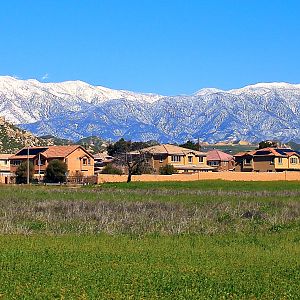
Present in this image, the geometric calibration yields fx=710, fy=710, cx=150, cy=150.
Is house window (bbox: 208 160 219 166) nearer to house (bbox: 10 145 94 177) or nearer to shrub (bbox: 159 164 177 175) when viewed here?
shrub (bbox: 159 164 177 175)

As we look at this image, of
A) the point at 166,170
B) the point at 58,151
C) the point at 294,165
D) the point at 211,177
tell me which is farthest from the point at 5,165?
the point at 294,165

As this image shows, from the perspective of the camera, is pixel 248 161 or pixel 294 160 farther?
pixel 248 161

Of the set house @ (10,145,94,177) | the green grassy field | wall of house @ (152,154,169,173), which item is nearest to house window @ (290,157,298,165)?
wall of house @ (152,154,169,173)

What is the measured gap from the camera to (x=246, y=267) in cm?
Answer: 2097

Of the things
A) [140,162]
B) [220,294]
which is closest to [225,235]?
[220,294]

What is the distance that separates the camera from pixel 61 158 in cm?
11219

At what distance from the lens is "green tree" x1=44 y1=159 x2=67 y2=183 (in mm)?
101875

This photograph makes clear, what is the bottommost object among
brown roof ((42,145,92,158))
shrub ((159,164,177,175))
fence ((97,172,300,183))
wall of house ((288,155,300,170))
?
fence ((97,172,300,183))

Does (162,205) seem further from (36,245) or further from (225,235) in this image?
(36,245)

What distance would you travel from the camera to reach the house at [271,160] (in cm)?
12925

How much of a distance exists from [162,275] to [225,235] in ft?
40.0

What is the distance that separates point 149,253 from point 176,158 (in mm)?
105378

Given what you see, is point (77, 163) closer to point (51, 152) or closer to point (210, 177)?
point (51, 152)

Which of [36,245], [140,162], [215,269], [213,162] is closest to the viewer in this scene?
[215,269]
